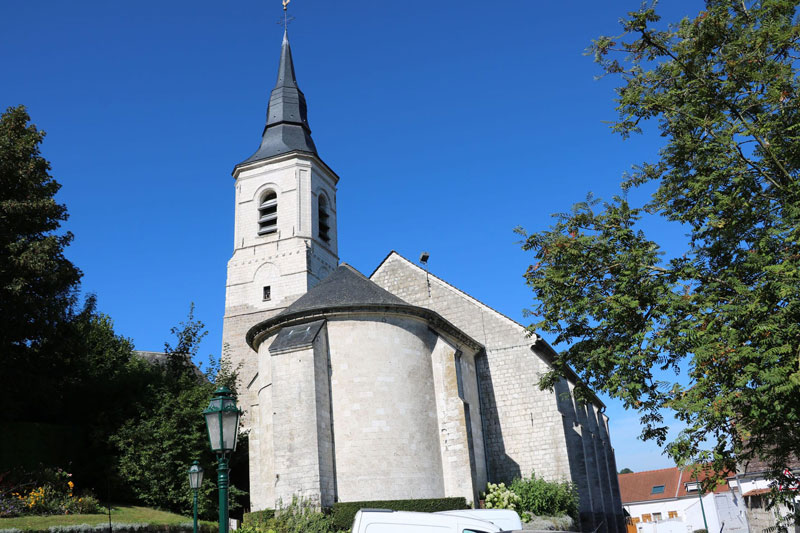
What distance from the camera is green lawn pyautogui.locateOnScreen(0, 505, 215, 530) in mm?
13102

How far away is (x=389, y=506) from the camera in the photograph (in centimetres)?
1633

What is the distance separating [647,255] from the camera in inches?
441

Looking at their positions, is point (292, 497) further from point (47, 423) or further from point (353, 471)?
point (47, 423)

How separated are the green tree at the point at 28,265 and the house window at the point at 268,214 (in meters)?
13.5

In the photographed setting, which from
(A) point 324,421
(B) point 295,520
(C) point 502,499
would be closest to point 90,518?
(B) point 295,520

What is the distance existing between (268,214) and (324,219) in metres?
3.15

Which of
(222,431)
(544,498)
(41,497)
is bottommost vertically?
(544,498)

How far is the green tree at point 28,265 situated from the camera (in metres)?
17.5

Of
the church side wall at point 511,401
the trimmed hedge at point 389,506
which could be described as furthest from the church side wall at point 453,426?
the church side wall at point 511,401

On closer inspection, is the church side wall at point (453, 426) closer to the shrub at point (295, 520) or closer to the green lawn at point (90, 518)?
the shrub at point (295, 520)

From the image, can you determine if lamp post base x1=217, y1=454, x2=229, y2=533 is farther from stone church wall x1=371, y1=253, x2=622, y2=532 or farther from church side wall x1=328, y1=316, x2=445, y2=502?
stone church wall x1=371, y1=253, x2=622, y2=532

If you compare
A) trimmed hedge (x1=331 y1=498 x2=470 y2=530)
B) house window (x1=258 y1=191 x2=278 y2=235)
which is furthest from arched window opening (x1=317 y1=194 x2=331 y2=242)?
trimmed hedge (x1=331 y1=498 x2=470 y2=530)

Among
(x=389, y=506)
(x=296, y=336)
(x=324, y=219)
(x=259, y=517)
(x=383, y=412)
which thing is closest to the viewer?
(x=259, y=517)

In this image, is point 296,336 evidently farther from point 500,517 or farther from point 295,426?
point 500,517
